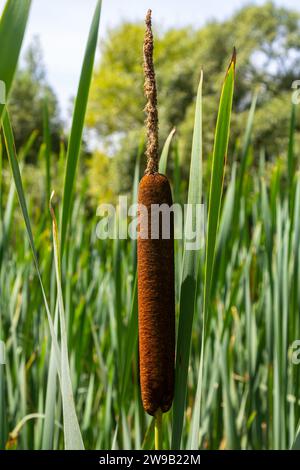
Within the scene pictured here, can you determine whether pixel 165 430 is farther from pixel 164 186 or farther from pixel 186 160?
pixel 186 160

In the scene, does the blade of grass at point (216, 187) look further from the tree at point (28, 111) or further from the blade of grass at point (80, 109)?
the tree at point (28, 111)

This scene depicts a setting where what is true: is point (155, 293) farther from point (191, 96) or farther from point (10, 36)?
point (191, 96)

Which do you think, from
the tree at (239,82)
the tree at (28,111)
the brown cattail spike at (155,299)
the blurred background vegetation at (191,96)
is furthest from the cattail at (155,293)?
the tree at (28,111)

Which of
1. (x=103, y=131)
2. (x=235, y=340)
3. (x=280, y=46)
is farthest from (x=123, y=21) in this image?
(x=235, y=340)

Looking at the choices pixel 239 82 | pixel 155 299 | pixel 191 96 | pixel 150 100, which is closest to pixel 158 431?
pixel 155 299

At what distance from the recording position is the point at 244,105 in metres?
14.2

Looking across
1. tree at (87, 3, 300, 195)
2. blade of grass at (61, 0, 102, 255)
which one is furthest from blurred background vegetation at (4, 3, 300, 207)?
blade of grass at (61, 0, 102, 255)

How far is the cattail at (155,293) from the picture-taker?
0.46 meters

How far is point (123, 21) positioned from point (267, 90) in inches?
381

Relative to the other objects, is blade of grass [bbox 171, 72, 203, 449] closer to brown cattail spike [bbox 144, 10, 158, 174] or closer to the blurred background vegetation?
brown cattail spike [bbox 144, 10, 158, 174]

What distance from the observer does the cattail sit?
0.46m

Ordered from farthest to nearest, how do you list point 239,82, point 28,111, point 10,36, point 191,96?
point 28,111
point 191,96
point 239,82
point 10,36

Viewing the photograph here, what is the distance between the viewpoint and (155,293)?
0.46 m

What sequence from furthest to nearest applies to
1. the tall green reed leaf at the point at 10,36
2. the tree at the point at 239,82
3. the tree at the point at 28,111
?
the tree at the point at 28,111 < the tree at the point at 239,82 < the tall green reed leaf at the point at 10,36
